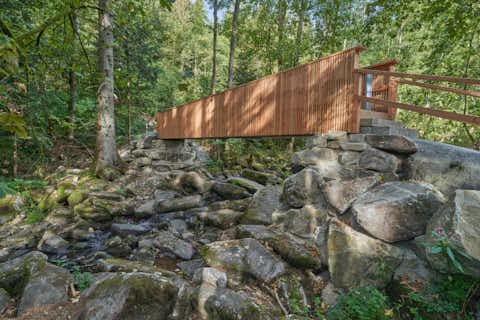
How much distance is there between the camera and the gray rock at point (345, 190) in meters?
3.38

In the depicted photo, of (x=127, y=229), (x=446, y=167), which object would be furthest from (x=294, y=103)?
(x=127, y=229)

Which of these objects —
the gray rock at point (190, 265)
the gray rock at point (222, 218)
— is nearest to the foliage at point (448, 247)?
the gray rock at point (190, 265)

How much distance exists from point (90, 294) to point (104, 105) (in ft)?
22.4

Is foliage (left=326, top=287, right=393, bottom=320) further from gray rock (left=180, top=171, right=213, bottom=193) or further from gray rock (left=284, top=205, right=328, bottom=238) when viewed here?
gray rock (left=180, top=171, right=213, bottom=193)

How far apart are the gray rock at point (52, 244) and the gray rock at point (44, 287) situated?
1.85 m

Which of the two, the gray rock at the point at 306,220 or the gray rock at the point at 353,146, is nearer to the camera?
the gray rock at the point at 353,146

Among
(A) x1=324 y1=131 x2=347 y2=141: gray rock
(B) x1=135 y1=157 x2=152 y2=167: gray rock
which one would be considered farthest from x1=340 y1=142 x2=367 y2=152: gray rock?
(B) x1=135 y1=157 x2=152 y2=167: gray rock

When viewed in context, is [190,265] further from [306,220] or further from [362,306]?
[362,306]

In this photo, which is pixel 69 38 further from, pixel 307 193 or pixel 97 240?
pixel 97 240

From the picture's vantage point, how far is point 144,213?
6414 mm

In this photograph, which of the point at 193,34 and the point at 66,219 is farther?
the point at 193,34

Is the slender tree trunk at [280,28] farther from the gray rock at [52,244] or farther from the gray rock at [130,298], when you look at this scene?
the gray rock at [130,298]

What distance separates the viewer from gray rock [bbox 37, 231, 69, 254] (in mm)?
4669

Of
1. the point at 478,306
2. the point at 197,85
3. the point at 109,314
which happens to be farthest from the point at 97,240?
the point at 197,85
